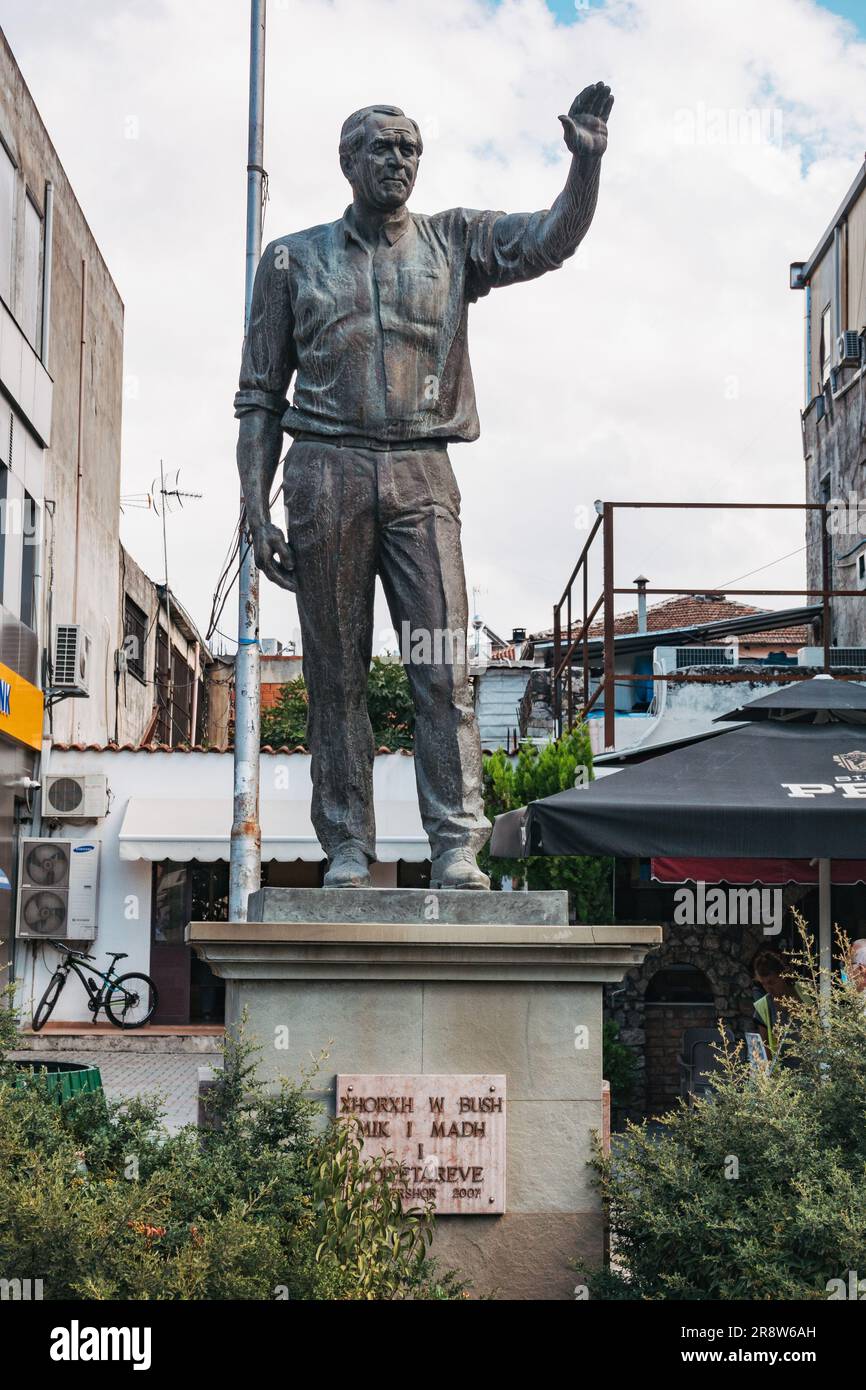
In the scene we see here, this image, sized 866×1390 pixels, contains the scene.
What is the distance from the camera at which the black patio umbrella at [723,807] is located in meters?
8.37

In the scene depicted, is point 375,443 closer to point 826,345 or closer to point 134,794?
point 134,794

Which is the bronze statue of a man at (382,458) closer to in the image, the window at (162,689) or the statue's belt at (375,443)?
the statue's belt at (375,443)

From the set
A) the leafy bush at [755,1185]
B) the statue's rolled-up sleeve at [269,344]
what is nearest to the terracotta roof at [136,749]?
the statue's rolled-up sleeve at [269,344]

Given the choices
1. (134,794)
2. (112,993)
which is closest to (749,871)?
(112,993)

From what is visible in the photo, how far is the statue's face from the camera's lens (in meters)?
5.81

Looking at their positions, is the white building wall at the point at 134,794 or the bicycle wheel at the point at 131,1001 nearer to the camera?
the bicycle wheel at the point at 131,1001

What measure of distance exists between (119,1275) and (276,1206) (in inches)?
21.1

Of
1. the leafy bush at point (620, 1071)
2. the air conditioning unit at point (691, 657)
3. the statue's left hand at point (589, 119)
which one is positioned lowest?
the leafy bush at point (620, 1071)

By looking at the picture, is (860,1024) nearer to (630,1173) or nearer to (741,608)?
(630,1173)

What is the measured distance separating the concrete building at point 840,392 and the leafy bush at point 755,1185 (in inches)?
628

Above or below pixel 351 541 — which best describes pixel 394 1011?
below

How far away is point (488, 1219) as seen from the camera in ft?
17.1

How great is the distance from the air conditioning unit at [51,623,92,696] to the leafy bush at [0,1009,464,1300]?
15.7 m

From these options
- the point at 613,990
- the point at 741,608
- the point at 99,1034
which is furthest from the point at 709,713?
the point at 741,608
